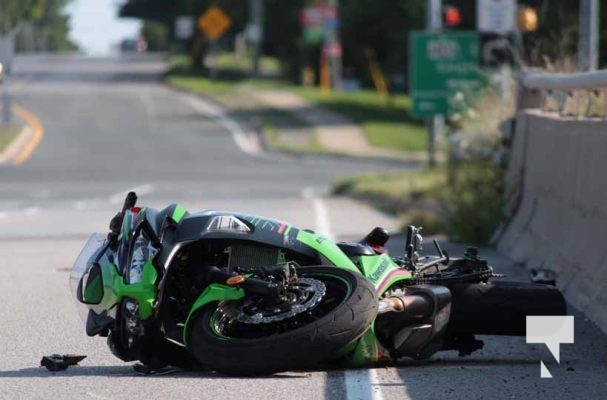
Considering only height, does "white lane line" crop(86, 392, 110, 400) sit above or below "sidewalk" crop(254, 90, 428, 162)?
above

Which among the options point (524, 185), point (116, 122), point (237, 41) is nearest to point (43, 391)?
point (524, 185)

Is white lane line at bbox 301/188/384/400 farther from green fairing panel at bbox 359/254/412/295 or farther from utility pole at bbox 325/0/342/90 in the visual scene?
utility pole at bbox 325/0/342/90

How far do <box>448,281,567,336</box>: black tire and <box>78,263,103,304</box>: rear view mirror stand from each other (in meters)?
2.05

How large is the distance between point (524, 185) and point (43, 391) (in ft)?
30.0

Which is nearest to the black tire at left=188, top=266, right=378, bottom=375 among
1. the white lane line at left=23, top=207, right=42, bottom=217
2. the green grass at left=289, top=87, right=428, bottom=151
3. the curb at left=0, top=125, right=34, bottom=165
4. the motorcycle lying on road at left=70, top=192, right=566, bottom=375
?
the motorcycle lying on road at left=70, top=192, right=566, bottom=375

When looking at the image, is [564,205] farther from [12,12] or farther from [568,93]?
[12,12]

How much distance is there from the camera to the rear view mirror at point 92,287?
8203mm

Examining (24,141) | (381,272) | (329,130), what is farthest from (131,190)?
(329,130)

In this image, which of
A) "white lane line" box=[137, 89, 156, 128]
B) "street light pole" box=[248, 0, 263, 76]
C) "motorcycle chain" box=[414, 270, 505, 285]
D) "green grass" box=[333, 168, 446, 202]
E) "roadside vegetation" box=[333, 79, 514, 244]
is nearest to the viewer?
"motorcycle chain" box=[414, 270, 505, 285]

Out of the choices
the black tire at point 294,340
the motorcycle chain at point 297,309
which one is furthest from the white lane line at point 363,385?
the motorcycle chain at point 297,309

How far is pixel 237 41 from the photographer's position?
4134 inches

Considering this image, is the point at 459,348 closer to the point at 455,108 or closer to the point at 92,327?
the point at 92,327

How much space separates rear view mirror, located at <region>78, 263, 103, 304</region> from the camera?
8203mm

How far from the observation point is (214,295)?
25.8ft
